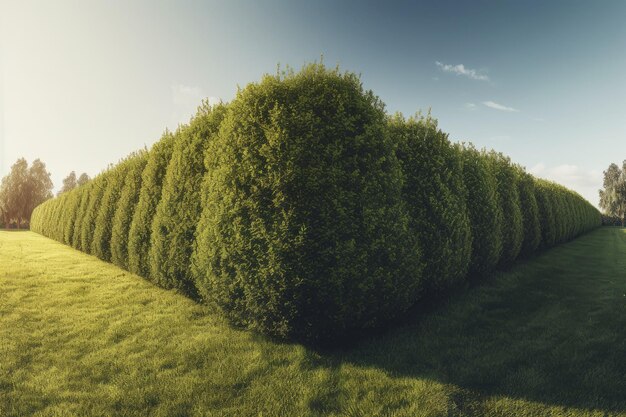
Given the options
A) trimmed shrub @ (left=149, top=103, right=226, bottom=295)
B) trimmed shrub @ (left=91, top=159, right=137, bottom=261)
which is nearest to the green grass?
trimmed shrub @ (left=149, top=103, right=226, bottom=295)

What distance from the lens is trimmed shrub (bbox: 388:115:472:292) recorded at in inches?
315

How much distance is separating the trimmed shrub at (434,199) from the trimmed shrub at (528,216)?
8.82m

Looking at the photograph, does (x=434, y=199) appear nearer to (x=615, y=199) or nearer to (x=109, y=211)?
(x=109, y=211)

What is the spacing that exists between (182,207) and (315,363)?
5520 millimetres

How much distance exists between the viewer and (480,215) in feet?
34.7

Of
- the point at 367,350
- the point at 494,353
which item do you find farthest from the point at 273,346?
the point at 494,353

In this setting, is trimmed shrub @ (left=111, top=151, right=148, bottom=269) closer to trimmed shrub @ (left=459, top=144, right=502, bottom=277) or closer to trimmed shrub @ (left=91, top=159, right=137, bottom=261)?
trimmed shrub @ (left=91, top=159, right=137, bottom=261)

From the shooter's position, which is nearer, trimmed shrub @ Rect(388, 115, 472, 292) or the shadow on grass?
the shadow on grass

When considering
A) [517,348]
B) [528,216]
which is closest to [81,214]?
[517,348]

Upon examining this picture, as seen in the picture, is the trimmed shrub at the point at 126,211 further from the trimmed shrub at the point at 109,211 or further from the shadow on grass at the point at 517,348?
the shadow on grass at the point at 517,348

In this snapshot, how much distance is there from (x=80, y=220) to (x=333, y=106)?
21436 millimetres

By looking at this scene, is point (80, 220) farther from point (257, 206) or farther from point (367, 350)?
point (367, 350)

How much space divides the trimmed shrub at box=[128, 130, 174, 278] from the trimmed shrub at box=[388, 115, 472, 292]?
736 centimetres

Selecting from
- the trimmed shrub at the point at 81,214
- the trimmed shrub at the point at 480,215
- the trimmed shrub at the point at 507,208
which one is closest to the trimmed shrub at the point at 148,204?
the trimmed shrub at the point at 480,215
